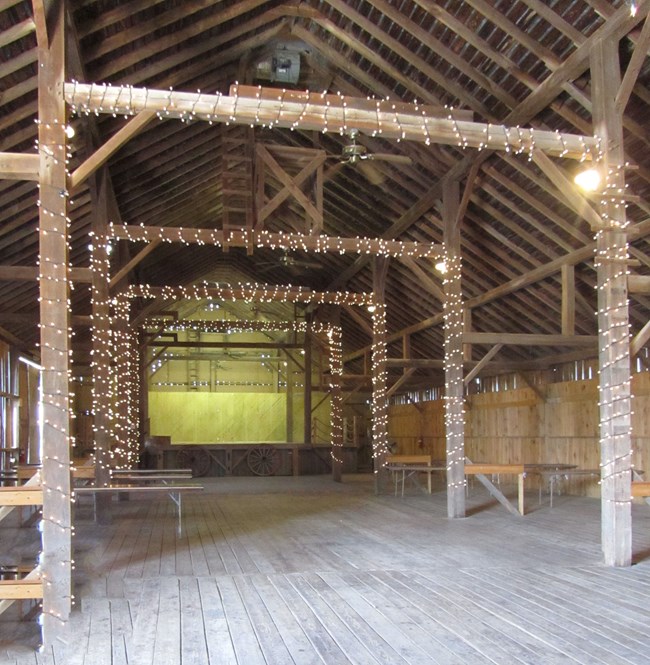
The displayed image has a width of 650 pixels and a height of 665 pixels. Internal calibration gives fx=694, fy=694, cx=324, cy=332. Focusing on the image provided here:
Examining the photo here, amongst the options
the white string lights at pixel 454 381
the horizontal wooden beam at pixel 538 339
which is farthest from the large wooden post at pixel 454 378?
the horizontal wooden beam at pixel 538 339

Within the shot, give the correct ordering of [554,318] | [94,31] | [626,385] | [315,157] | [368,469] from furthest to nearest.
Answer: [368,469], [554,318], [315,157], [94,31], [626,385]

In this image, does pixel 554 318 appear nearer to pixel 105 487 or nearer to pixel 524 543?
pixel 524 543

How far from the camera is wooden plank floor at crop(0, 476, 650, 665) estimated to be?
12.3 ft

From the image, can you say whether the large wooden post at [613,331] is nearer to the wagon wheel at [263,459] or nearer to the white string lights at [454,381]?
the white string lights at [454,381]

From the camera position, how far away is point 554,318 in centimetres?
1071

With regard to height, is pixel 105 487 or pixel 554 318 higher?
pixel 554 318

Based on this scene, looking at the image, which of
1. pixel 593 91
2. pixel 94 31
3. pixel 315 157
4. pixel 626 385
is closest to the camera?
pixel 626 385

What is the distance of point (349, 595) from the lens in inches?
190

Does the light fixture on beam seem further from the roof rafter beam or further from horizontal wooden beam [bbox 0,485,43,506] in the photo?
horizontal wooden beam [bbox 0,485,43,506]

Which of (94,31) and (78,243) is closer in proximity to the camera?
(94,31)

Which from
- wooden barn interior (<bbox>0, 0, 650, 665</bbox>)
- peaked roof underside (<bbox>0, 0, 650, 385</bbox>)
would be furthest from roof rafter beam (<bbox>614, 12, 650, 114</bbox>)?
peaked roof underside (<bbox>0, 0, 650, 385</bbox>)

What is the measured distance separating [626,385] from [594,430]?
5.46m

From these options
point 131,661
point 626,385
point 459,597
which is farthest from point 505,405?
point 131,661

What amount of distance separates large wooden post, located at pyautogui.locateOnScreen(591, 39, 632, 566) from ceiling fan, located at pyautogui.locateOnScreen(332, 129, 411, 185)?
2650 millimetres
